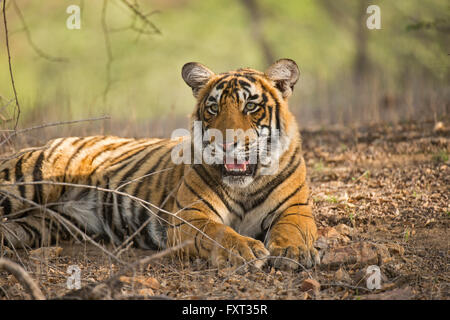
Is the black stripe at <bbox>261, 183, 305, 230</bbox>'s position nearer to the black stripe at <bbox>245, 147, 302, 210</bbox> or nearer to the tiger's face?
the black stripe at <bbox>245, 147, 302, 210</bbox>

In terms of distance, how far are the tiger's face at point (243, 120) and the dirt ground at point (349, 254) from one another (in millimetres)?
657

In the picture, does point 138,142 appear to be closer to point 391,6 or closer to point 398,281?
point 398,281

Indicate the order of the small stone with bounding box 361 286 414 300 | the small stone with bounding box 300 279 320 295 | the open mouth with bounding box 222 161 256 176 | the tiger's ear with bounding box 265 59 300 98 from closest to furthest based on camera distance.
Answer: the small stone with bounding box 361 286 414 300 < the small stone with bounding box 300 279 320 295 < the open mouth with bounding box 222 161 256 176 < the tiger's ear with bounding box 265 59 300 98

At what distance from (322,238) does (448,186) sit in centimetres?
173

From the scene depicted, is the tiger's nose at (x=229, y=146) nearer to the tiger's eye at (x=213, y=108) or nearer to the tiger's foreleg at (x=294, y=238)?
the tiger's eye at (x=213, y=108)

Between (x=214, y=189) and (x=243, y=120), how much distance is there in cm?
52

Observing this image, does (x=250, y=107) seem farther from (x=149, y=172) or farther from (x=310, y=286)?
(x=310, y=286)

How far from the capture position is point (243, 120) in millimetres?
3688

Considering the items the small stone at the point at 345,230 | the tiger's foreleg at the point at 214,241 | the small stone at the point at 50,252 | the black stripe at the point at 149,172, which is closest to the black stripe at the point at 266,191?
the tiger's foreleg at the point at 214,241

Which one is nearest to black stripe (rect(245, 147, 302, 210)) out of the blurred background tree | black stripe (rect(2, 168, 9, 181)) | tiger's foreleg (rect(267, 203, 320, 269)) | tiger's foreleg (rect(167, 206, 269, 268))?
tiger's foreleg (rect(267, 203, 320, 269))

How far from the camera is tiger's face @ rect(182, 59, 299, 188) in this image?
11.9 ft

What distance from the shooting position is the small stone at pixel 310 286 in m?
2.98

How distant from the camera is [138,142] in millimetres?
5098
